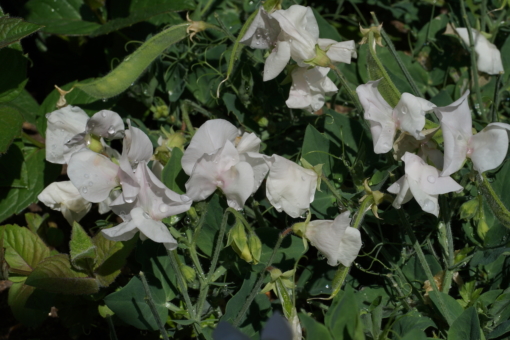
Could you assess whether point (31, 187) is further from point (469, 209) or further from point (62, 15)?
point (469, 209)

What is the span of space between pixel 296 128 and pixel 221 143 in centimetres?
71

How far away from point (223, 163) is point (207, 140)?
7 cm

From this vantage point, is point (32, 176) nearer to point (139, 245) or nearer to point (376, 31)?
point (139, 245)

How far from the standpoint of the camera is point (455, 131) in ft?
3.27

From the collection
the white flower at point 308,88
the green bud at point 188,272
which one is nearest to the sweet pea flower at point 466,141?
the white flower at point 308,88

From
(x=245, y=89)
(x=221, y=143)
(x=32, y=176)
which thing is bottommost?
(x=32, y=176)

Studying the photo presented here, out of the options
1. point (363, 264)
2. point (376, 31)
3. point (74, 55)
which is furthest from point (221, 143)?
point (74, 55)

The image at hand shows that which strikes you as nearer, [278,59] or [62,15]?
[278,59]

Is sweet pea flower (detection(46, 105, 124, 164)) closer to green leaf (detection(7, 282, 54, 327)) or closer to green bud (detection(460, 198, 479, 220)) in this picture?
green leaf (detection(7, 282, 54, 327))

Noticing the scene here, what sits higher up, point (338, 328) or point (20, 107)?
point (338, 328)

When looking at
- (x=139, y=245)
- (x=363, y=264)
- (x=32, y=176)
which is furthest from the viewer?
(x=32, y=176)

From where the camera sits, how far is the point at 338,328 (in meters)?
0.85

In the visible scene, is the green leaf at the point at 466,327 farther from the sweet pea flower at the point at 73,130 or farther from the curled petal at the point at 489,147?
the sweet pea flower at the point at 73,130

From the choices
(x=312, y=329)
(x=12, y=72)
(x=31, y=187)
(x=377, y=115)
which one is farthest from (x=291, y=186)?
(x=12, y=72)
